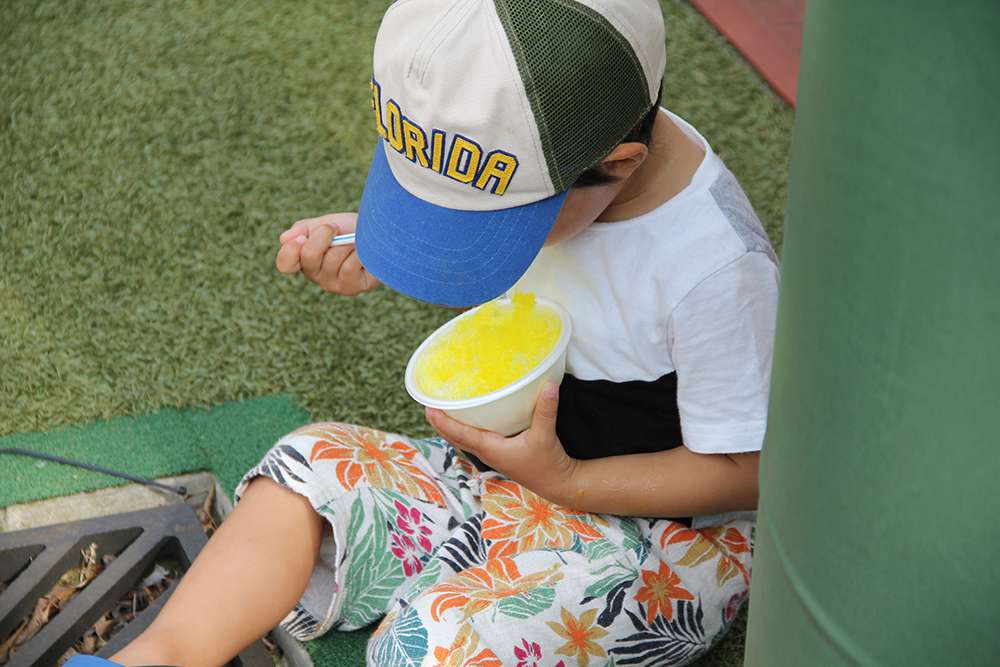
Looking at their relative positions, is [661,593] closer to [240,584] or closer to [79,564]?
[240,584]

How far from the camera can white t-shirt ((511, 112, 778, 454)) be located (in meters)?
1.36

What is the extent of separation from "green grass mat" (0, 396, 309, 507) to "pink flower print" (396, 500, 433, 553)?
59 centimetres

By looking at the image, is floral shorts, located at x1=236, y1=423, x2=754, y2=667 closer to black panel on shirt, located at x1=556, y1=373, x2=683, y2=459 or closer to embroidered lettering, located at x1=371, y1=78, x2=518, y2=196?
black panel on shirt, located at x1=556, y1=373, x2=683, y2=459

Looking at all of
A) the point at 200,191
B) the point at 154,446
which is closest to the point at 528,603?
the point at 154,446

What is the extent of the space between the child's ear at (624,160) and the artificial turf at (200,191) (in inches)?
36.4

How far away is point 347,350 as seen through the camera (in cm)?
237

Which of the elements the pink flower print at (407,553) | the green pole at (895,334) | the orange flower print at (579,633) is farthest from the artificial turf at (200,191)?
the green pole at (895,334)

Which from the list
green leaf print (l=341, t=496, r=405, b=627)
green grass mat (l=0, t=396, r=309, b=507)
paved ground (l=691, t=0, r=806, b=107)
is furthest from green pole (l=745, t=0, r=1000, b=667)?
paved ground (l=691, t=0, r=806, b=107)

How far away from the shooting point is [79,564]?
189cm

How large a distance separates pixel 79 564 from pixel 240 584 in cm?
62

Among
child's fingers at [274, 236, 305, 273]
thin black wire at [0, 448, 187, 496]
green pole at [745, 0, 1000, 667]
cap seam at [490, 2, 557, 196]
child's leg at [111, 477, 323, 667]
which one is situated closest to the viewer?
green pole at [745, 0, 1000, 667]

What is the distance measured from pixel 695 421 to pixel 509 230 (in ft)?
1.34

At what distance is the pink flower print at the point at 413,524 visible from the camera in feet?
5.27

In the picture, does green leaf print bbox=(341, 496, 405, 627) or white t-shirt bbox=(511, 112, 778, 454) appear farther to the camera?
green leaf print bbox=(341, 496, 405, 627)
